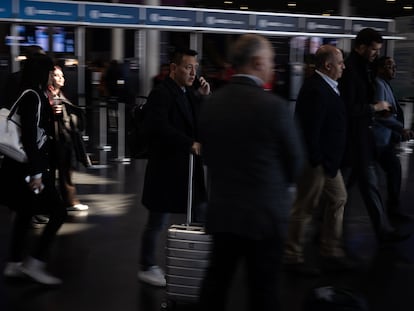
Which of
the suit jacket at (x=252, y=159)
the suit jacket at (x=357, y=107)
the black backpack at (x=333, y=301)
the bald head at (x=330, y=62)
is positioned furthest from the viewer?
the suit jacket at (x=357, y=107)

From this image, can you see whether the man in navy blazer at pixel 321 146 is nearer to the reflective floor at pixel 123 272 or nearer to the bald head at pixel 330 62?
the bald head at pixel 330 62

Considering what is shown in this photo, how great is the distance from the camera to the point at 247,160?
9.41ft

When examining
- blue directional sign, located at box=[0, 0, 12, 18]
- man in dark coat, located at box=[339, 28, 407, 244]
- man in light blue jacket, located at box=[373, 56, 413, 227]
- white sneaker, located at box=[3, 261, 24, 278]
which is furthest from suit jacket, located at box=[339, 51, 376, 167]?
blue directional sign, located at box=[0, 0, 12, 18]

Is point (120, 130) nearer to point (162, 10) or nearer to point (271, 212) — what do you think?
point (162, 10)

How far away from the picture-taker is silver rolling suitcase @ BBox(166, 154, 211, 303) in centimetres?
393

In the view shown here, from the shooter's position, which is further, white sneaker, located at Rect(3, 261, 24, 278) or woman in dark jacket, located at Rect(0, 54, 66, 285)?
white sneaker, located at Rect(3, 261, 24, 278)

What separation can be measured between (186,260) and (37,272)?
4.30 feet

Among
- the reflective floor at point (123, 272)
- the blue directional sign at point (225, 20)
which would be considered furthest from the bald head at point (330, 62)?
the blue directional sign at point (225, 20)

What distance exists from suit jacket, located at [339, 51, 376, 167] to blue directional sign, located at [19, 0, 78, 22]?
227 inches

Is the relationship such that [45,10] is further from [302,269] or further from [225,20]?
[302,269]

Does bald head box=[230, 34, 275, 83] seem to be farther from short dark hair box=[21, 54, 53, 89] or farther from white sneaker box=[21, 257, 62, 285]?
white sneaker box=[21, 257, 62, 285]

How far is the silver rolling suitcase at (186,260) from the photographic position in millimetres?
3932

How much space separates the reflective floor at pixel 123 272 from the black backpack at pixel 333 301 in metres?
1.01

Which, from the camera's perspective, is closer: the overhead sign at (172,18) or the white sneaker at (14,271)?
the white sneaker at (14,271)
